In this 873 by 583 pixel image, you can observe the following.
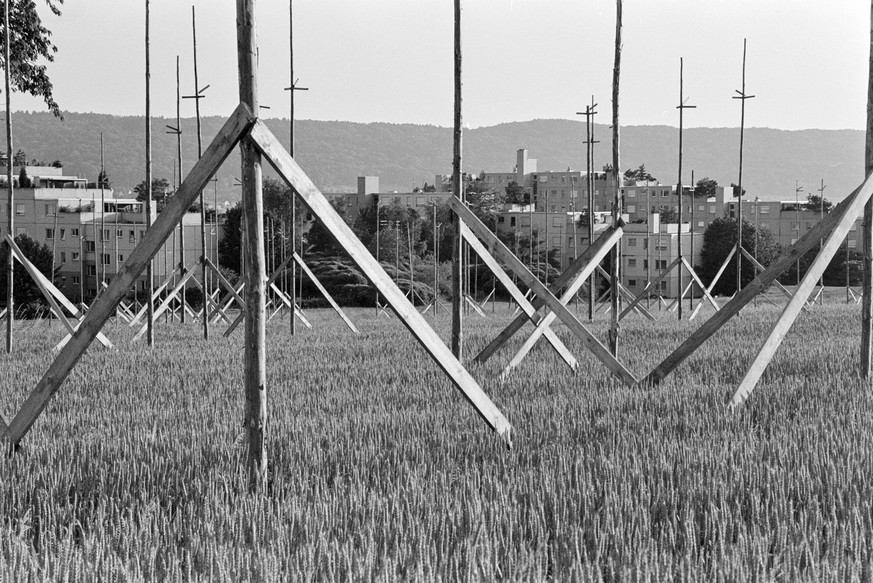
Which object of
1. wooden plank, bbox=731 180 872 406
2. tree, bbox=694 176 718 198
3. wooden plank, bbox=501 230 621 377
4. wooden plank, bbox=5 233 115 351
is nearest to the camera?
wooden plank, bbox=731 180 872 406

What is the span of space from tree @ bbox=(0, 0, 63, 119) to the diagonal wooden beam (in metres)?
16.2

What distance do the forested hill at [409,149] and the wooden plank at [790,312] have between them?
338 ft

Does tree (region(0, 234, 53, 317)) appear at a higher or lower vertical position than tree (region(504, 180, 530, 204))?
lower

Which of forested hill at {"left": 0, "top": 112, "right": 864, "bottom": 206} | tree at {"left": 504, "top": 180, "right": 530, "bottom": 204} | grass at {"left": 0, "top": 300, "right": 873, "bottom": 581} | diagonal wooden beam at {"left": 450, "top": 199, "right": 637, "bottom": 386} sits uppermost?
forested hill at {"left": 0, "top": 112, "right": 864, "bottom": 206}

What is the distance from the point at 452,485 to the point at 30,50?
2219cm

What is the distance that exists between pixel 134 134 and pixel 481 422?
6316 inches

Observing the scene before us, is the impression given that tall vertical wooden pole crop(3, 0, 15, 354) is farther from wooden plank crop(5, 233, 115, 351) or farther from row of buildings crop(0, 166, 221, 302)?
row of buildings crop(0, 166, 221, 302)

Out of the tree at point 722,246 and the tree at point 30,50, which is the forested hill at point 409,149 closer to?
the tree at point 722,246

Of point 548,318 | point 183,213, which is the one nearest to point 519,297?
point 548,318

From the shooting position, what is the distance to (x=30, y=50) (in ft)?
82.2

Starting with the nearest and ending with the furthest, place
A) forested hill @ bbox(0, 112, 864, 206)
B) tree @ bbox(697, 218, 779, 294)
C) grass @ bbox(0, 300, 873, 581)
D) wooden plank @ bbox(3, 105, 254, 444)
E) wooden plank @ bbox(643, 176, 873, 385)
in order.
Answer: grass @ bbox(0, 300, 873, 581) < wooden plank @ bbox(3, 105, 254, 444) < wooden plank @ bbox(643, 176, 873, 385) < tree @ bbox(697, 218, 779, 294) < forested hill @ bbox(0, 112, 864, 206)

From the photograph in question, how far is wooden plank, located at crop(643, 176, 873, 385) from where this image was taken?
31.6ft

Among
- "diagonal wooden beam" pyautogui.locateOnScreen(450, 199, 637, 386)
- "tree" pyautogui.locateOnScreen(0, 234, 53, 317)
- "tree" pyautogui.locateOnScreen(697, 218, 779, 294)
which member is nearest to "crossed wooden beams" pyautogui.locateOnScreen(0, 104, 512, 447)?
"diagonal wooden beam" pyautogui.locateOnScreen(450, 199, 637, 386)

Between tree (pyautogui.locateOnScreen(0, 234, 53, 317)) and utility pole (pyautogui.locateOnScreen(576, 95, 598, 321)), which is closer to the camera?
utility pole (pyautogui.locateOnScreen(576, 95, 598, 321))
